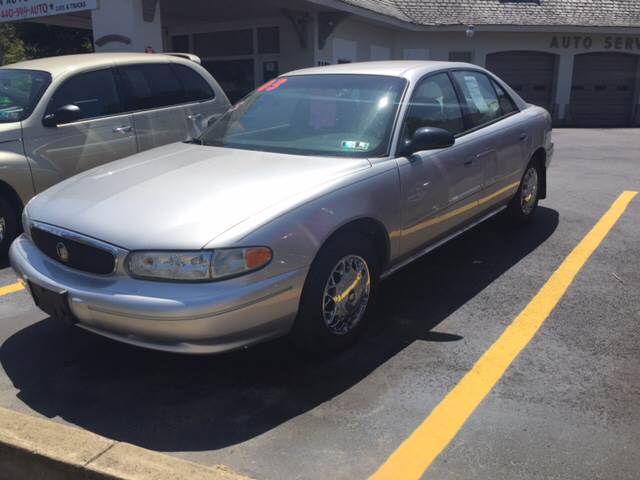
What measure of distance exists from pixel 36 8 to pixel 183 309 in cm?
1013

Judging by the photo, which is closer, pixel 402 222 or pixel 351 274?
pixel 351 274

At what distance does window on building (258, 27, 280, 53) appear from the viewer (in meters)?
14.7

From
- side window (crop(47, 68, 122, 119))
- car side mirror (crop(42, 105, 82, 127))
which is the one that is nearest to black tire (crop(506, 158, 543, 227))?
side window (crop(47, 68, 122, 119))

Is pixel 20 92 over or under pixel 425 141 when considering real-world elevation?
over

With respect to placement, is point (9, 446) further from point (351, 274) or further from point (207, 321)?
point (351, 274)

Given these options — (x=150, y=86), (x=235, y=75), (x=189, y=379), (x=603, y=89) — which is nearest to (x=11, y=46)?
(x=235, y=75)

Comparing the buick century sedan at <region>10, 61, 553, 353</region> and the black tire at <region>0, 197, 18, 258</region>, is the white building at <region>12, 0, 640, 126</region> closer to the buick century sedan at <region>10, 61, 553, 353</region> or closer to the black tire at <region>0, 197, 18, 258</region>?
the black tire at <region>0, 197, 18, 258</region>

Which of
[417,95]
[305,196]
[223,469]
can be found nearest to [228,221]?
[305,196]

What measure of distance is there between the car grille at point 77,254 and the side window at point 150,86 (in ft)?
10.1

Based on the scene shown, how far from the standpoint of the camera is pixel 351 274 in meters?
3.49

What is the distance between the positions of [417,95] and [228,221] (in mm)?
1892

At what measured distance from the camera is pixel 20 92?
5477mm

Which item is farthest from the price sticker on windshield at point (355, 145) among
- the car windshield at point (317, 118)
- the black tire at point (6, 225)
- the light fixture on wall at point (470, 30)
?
the light fixture on wall at point (470, 30)

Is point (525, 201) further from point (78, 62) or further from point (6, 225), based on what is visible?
point (6, 225)
